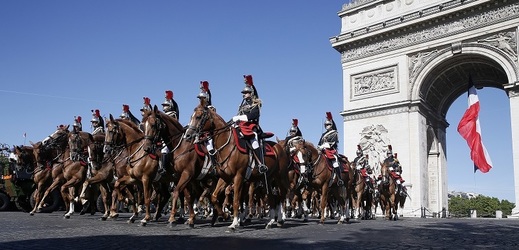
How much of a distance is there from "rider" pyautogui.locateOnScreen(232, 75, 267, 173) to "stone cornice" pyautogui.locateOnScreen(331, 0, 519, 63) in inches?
809

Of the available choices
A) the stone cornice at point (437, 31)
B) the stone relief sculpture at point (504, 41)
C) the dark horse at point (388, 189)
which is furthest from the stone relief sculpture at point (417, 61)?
the dark horse at point (388, 189)

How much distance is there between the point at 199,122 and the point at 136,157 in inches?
100

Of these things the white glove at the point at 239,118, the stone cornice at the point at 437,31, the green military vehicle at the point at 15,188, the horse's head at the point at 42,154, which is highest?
the stone cornice at the point at 437,31

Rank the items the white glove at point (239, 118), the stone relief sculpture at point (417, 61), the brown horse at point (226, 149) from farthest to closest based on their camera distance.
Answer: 1. the stone relief sculpture at point (417, 61)
2. the white glove at point (239, 118)
3. the brown horse at point (226, 149)

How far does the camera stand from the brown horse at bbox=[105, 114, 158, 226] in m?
11.1

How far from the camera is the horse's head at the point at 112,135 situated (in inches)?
458

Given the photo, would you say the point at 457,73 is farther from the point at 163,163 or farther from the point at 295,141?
the point at 163,163

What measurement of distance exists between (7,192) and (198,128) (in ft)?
45.4

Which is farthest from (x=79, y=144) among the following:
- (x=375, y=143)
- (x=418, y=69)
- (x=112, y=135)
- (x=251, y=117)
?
(x=418, y=69)

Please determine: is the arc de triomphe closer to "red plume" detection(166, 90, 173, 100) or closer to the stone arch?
the stone arch

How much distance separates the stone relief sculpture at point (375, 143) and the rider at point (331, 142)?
14.7m

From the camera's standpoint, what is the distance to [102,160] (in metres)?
13.7

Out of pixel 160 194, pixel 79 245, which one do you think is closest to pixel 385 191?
pixel 160 194

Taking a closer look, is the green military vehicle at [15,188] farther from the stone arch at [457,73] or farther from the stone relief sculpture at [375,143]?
the stone arch at [457,73]
